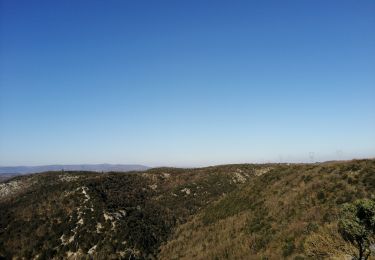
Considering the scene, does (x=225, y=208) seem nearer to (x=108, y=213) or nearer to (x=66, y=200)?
(x=108, y=213)

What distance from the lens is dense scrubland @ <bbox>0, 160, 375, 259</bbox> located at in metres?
27.0

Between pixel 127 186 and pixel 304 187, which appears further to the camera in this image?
pixel 127 186

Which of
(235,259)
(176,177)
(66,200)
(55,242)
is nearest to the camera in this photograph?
(235,259)

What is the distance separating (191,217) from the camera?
50219mm

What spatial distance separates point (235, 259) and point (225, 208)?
18.1 m

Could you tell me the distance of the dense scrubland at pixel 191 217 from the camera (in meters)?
27.0

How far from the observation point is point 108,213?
4888cm

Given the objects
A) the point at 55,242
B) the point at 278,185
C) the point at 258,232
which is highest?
the point at 278,185

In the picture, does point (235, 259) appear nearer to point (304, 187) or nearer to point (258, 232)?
point (258, 232)

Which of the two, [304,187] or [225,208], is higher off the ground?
[304,187]

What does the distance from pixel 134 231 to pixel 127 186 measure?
19251 mm

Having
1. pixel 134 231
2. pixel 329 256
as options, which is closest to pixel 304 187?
pixel 329 256

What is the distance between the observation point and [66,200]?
5284cm

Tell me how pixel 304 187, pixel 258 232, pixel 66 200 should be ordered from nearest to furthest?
pixel 258 232
pixel 304 187
pixel 66 200
